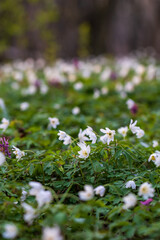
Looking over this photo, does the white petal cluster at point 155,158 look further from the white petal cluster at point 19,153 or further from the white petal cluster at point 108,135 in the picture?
the white petal cluster at point 19,153

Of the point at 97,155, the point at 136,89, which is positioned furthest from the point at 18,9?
the point at 97,155

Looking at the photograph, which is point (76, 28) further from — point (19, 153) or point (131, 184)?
point (131, 184)

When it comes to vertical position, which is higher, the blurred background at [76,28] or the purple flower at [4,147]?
the blurred background at [76,28]

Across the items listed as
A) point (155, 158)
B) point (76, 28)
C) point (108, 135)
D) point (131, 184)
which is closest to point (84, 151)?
point (108, 135)

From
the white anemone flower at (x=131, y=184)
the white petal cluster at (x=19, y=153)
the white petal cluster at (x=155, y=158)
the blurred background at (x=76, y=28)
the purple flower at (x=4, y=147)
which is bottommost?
the white anemone flower at (x=131, y=184)

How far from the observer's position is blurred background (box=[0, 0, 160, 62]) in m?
11.1

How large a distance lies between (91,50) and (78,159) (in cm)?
1326

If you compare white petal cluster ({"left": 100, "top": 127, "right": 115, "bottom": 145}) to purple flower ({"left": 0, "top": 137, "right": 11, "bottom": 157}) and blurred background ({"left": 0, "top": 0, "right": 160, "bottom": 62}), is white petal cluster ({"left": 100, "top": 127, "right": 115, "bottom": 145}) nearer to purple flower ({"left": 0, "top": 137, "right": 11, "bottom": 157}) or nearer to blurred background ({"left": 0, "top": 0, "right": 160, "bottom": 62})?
purple flower ({"left": 0, "top": 137, "right": 11, "bottom": 157})

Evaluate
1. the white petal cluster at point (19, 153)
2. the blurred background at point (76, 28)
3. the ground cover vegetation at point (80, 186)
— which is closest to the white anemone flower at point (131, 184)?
the ground cover vegetation at point (80, 186)

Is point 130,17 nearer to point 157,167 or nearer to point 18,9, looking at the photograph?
point 18,9

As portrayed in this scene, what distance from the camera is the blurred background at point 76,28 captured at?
11.1m

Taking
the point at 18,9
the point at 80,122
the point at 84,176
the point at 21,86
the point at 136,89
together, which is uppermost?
the point at 18,9

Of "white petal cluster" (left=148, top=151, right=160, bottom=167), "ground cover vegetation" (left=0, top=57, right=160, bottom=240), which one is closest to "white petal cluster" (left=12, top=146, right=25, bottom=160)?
"ground cover vegetation" (left=0, top=57, right=160, bottom=240)

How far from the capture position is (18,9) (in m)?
10.6
